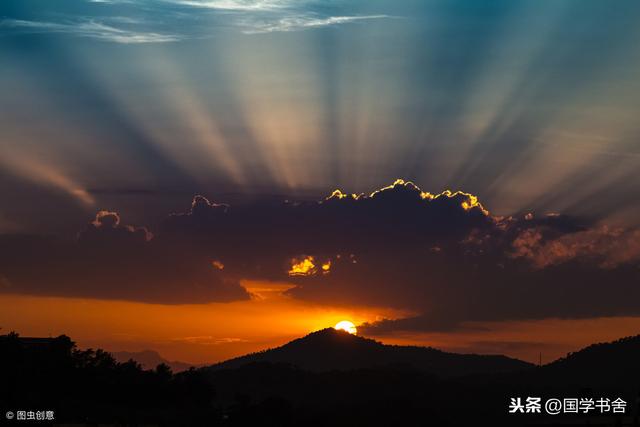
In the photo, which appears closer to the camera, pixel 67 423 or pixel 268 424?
pixel 67 423

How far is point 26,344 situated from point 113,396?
64.8ft

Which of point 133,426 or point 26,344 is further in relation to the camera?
point 26,344

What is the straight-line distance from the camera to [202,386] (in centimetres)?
17950

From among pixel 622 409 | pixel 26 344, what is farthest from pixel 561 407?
pixel 26 344

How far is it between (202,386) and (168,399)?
8.22 meters

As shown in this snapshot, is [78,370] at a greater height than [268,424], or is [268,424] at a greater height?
[78,370]

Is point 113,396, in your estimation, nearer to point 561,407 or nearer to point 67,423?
point 67,423

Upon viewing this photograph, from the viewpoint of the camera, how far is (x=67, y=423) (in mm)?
129125

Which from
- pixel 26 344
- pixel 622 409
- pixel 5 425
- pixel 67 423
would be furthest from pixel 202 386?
pixel 622 409

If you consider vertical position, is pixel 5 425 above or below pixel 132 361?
below

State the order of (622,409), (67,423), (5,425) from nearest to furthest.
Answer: (622,409), (5,425), (67,423)

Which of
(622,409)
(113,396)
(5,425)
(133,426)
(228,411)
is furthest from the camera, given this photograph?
(228,411)

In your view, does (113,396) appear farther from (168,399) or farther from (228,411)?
(228,411)

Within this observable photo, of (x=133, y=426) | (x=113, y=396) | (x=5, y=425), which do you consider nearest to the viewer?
(x=5, y=425)
